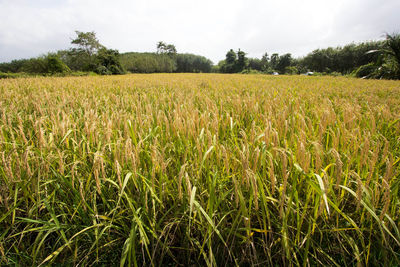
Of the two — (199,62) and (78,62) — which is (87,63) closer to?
(78,62)

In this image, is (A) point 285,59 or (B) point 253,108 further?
(A) point 285,59

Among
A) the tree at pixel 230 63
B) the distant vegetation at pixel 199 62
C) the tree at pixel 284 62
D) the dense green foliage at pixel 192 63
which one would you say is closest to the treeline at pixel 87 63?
the distant vegetation at pixel 199 62

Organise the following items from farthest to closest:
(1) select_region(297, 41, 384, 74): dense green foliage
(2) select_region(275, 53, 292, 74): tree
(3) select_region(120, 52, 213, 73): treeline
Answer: (2) select_region(275, 53, 292, 74): tree → (3) select_region(120, 52, 213, 73): treeline → (1) select_region(297, 41, 384, 74): dense green foliage

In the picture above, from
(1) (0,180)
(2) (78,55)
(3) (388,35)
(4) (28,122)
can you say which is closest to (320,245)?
(1) (0,180)

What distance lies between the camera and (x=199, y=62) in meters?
72.9

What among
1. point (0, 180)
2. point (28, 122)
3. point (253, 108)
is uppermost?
point (253, 108)

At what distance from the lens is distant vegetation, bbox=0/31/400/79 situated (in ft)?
37.1

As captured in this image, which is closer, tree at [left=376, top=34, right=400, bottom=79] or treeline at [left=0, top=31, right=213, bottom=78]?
tree at [left=376, top=34, right=400, bottom=79]

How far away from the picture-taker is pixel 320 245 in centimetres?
72

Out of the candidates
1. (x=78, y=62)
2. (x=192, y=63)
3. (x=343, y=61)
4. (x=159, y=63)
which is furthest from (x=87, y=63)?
(x=343, y=61)

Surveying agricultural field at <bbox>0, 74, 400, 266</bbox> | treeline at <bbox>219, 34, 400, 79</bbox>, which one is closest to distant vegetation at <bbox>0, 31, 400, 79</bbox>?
treeline at <bbox>219, 34, 400, 79</bbox>

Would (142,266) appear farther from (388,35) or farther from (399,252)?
(388,35)

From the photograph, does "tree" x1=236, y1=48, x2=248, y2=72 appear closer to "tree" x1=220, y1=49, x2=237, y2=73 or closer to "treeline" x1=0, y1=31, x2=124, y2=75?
"tree" x1=220, y1=49, x2=237, y2=73

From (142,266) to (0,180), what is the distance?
3.01ft
